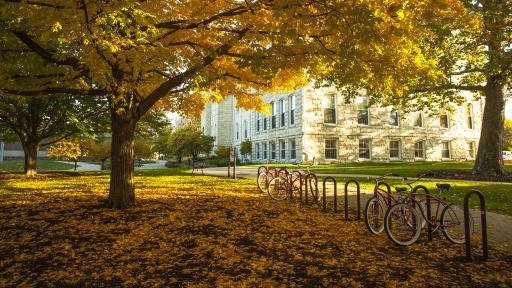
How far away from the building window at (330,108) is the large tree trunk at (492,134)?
562 inches

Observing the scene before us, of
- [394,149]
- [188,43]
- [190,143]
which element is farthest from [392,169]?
[190,143]

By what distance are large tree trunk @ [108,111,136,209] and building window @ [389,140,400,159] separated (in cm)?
2807

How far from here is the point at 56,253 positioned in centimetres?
482

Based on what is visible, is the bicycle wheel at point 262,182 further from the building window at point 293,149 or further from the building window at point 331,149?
the building window at point 331,149

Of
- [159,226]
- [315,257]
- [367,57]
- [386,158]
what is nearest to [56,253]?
[159,226]

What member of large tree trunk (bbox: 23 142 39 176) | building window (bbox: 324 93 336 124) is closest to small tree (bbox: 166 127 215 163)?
building window (bbox: 324 93 336 124)

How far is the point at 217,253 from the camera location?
15.4 feet

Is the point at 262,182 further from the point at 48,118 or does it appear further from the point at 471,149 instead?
the point at 471,149

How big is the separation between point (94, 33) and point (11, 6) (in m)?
1.44

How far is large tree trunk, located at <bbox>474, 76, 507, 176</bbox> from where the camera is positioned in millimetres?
14715

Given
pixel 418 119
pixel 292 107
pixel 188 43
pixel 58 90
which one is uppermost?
pixel 292 107

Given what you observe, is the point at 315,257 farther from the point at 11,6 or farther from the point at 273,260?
the point at 11,6

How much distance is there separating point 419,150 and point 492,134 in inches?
714

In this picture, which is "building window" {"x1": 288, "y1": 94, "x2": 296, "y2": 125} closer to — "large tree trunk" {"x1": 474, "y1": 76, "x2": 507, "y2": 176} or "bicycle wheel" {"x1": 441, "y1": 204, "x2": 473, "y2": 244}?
"large tree trunk" {"x1": 474, "y1": 76, "x2": 507, "y2": 176}
